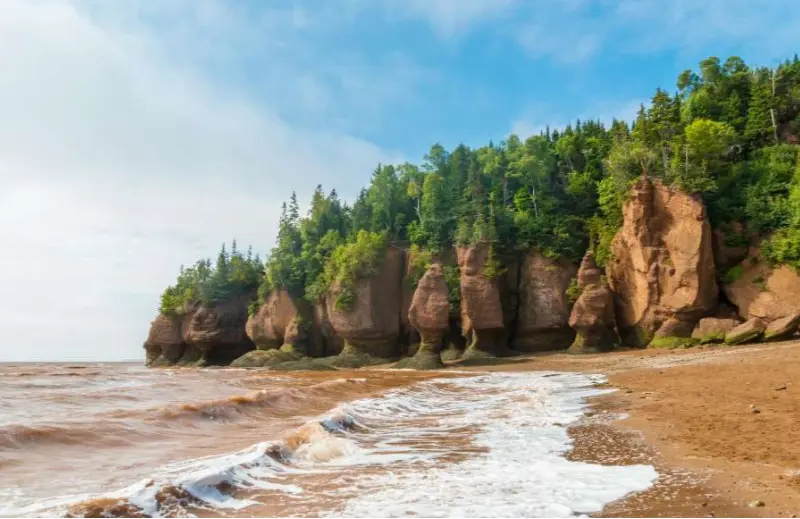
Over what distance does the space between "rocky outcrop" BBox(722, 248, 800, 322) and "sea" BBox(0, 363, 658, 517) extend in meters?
21.5

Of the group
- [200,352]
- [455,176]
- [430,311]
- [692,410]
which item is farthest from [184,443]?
[200,352]

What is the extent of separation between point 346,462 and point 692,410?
7.39 metres

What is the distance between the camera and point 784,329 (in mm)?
26547

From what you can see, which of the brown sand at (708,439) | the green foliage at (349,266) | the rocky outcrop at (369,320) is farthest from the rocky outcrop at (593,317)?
the green foliage at (349,266)

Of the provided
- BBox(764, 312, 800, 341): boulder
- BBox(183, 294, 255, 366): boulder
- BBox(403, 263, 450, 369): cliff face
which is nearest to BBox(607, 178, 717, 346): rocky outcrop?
BBox(764, 312, 800, 341): boulder

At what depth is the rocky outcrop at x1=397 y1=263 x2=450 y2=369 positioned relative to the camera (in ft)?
132

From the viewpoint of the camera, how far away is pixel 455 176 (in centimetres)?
5559

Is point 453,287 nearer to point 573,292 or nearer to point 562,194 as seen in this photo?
point 573,292

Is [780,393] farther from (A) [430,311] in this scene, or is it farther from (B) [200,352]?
(B) [200,352]

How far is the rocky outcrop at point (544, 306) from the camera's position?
40.9 m

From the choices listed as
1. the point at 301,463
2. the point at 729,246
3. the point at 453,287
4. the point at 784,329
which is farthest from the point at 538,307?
the point at 301,463

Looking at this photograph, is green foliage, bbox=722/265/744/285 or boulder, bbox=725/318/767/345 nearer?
boulder, bbox=725/318/767/345

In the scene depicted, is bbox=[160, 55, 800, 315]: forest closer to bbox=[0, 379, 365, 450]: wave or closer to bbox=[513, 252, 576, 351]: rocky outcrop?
bbox=[513, 252, 576, 351]: rocky outcrop

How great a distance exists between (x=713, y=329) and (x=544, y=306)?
42.3 ft
